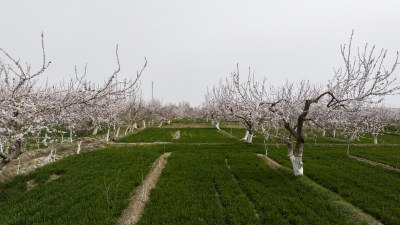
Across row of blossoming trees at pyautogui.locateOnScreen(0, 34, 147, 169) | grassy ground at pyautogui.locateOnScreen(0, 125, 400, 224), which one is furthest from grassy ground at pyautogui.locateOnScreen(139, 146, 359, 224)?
row of blossoming trees at pyautogui.locateOnScreen(0, 34, 147, 169)

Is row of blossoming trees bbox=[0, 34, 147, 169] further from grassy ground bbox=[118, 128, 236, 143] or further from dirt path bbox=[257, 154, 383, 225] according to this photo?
grassy ground bbox=[118, 128, 236, 143]

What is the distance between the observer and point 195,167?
41.4 feet

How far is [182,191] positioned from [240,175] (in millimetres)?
4266

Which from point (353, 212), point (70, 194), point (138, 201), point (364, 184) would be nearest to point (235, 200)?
point (138, 201)

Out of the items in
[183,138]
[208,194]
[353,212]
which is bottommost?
[353,212]

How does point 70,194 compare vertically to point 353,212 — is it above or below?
above

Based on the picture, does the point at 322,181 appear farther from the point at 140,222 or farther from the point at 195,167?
the point at 140,222

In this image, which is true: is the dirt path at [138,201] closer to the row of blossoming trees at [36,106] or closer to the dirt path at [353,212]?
the row of blossoming trees at [36,106]

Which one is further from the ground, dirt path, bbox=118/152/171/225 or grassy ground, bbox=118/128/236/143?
grassy ground, bbox=118/128/236/143

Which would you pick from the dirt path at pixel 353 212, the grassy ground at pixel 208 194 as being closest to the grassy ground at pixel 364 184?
the grassy ground at pixel 208 194

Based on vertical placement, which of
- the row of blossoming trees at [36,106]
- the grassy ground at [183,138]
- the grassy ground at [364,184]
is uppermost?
the row of blossoming trees at [36,106]

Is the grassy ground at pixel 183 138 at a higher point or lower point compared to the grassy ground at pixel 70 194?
higher

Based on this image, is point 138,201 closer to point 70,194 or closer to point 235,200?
point 70,194

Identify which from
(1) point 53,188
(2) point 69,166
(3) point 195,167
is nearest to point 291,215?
(3) point 195,167
